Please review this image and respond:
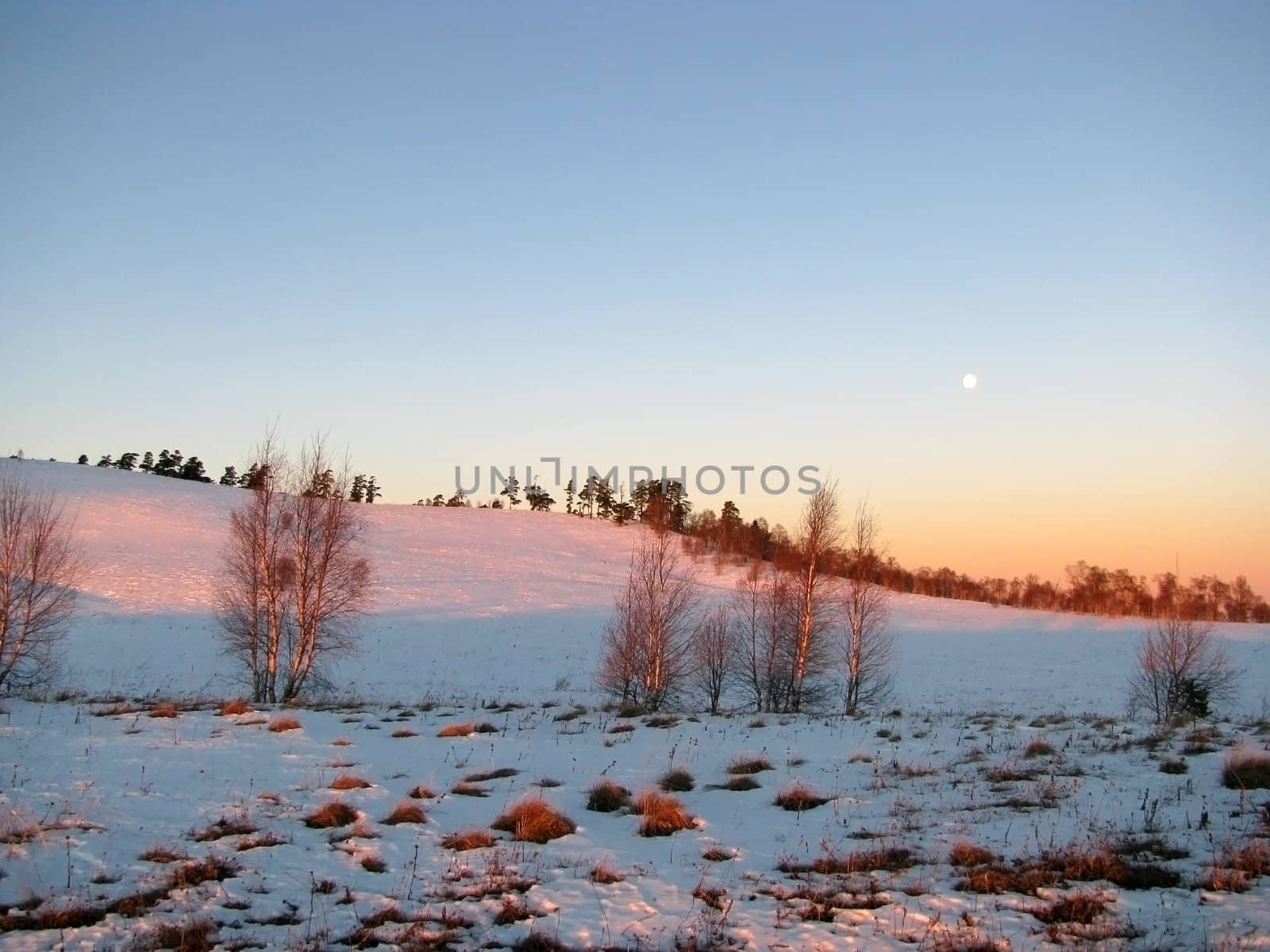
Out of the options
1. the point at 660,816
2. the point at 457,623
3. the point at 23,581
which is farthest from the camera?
the point at 457,623

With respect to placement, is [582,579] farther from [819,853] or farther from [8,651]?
[819,853]

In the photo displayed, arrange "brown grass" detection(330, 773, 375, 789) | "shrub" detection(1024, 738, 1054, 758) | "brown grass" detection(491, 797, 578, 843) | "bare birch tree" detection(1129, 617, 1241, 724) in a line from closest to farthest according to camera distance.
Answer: "brown grass" detection(491, 797, 578, 843) → "brown grass" detection(330, 773, 375, 789) → "shrub" detection(1024, 738, 1054, 758) → "bare birch tree" detection(1129, 617, 1241, 724)

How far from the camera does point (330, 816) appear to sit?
10.0m

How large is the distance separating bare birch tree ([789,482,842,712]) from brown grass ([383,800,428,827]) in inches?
819

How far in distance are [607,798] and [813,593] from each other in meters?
19.8

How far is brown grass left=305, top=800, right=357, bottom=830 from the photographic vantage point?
9945 mm

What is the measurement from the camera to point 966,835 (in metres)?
9.45

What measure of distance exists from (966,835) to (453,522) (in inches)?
3281

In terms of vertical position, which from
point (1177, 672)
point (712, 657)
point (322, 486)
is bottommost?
point (712, 657)

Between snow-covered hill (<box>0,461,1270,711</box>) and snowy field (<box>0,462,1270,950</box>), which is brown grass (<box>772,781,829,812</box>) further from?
snow-covered hill (<box>0,461,1270,711</box>)

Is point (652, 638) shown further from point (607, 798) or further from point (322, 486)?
point (607, 798)

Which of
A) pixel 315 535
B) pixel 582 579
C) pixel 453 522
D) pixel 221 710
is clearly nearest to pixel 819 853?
pixel 221 710

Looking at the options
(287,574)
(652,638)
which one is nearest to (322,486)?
(287,574)

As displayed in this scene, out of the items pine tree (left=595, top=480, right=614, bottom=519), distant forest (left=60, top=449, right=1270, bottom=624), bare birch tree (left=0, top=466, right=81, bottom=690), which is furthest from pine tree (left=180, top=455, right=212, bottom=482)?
bare birch tree (left=0, top=466, right=81, bottom=690)
